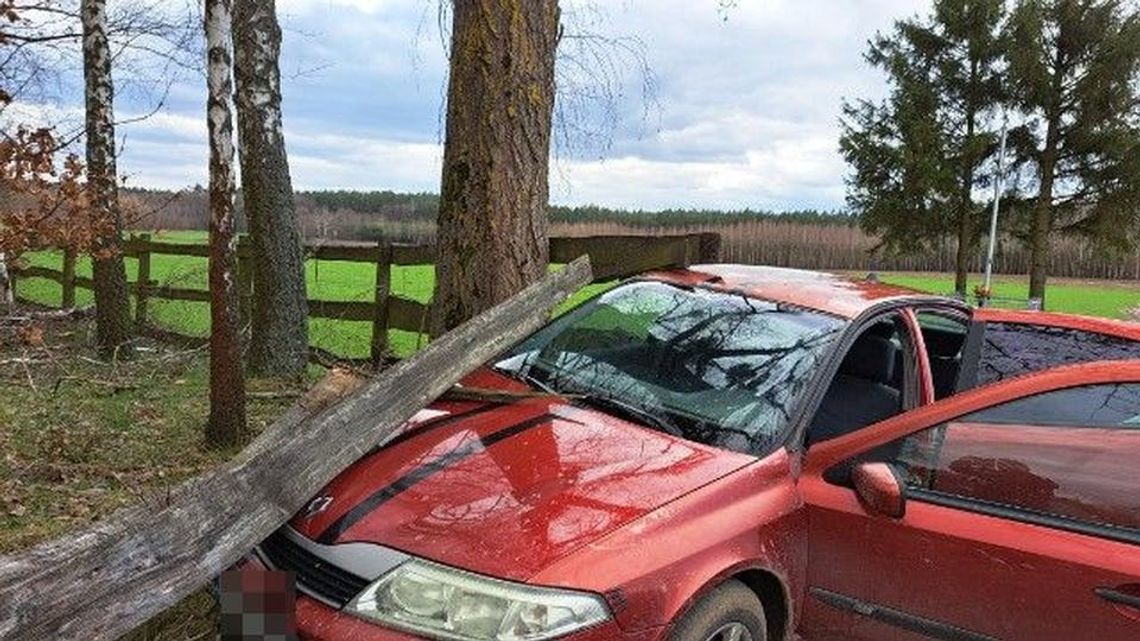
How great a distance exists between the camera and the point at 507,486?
9.29 ft

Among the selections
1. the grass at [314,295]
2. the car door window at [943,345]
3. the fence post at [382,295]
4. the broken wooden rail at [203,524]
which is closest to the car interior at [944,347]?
the car door window at [943,345]

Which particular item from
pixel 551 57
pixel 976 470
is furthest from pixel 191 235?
pixel 976 470

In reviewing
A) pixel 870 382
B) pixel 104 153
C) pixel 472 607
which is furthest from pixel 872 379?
pixel 104 153

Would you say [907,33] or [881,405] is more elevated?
[907,33]

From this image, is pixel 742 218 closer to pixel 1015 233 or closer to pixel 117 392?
pixel 1015 233

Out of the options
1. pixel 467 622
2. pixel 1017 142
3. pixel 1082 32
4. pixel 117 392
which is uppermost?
pixel 1082 32

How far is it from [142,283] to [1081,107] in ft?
87.4

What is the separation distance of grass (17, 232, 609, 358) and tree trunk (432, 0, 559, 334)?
1.95 m

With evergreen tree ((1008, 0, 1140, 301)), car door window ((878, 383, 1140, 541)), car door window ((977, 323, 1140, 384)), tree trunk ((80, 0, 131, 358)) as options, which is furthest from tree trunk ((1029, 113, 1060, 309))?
car door window ((878, 383, 1140, 541))

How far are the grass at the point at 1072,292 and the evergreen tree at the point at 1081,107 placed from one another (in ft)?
9.26

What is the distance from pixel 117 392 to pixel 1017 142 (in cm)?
2844

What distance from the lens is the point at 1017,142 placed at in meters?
29.3

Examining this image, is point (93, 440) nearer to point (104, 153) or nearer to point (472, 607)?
point (104, 153)

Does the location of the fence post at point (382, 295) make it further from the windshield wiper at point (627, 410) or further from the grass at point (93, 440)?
the windshield wiper at point (627, 410)
